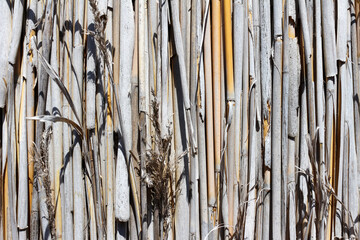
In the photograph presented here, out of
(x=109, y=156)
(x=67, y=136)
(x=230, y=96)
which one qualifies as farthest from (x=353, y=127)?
(x=67, y=136)

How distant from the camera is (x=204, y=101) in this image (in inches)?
36.7

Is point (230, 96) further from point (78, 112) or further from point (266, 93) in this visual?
point (78, 112)

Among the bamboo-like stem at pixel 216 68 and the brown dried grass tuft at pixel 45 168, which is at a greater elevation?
the bamboo-like stem at pixel 216 68

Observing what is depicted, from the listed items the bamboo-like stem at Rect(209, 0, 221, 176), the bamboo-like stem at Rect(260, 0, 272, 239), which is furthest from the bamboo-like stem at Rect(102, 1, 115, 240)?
the bamboo-like stem at Rect(260, 0, 272, 239)

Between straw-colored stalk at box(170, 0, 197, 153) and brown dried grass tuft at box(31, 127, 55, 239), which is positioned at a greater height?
straw-colored stalk at box(170, 0, 197, 153)

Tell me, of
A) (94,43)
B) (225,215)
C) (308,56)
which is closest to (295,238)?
(225,215)

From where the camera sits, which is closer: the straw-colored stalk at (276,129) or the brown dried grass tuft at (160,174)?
the brown dried grass tuft at (160,174)

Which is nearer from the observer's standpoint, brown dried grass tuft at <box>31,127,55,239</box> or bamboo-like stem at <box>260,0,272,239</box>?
brown dried grass tuft at <box>31,127,55,239</box>

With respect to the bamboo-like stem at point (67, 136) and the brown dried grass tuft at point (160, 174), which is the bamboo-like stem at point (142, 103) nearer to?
the brown dried grass tuft at point (160, 174)

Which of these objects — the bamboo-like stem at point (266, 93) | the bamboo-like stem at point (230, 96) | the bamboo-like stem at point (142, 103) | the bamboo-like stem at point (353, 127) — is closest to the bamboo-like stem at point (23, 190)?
the bamboo-like stem at point (142, 103)

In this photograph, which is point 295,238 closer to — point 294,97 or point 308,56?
point 294,97

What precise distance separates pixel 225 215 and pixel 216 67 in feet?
1.33

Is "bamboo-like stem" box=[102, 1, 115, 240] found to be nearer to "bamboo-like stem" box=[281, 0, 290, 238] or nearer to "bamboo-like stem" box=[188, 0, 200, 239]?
"bamboo-like stem" box=[188, 0, 200, 239]

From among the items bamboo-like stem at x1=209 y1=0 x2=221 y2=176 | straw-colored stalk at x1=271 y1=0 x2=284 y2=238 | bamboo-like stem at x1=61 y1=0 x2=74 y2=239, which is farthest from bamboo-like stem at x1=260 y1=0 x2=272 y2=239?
bamboo-like stem at x1=61 y1=0 x2=74 y2=239
